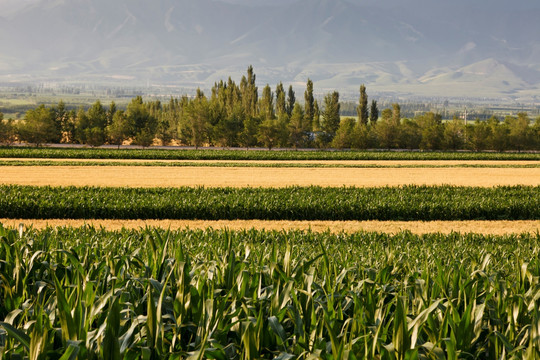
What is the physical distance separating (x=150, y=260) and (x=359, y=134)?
76213mm

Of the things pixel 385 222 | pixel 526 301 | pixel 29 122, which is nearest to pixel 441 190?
pixel 385 222

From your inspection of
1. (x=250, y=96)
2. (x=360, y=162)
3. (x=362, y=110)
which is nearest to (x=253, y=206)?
(x=360, y=162)

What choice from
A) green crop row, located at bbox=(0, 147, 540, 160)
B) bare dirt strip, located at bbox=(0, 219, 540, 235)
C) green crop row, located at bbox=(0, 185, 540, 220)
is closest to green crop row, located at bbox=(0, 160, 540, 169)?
green crop row, located at bbox=(0, 147, 540, 160)

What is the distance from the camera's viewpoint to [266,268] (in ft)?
20.7

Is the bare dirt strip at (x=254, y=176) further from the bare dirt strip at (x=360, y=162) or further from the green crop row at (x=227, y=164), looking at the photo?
the bare dirt strip at (x=360, y=162)

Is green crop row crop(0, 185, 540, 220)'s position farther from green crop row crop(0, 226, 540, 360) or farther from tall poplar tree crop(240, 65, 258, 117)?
tall poplar tree crop(240, 65, 258, 117)

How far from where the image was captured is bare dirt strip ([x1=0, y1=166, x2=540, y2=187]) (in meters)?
37.0

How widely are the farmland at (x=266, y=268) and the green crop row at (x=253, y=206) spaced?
0.24 ft

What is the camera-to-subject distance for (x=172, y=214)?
75.3 ft

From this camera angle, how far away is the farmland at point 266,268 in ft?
14.2

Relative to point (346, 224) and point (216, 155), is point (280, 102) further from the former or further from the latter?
point (346, 224)

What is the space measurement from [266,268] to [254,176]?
119 feet

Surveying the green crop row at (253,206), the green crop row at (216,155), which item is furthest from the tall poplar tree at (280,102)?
the green crop row at (253,206)

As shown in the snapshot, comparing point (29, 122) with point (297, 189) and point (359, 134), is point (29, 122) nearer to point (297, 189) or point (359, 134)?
point (359, 134)
